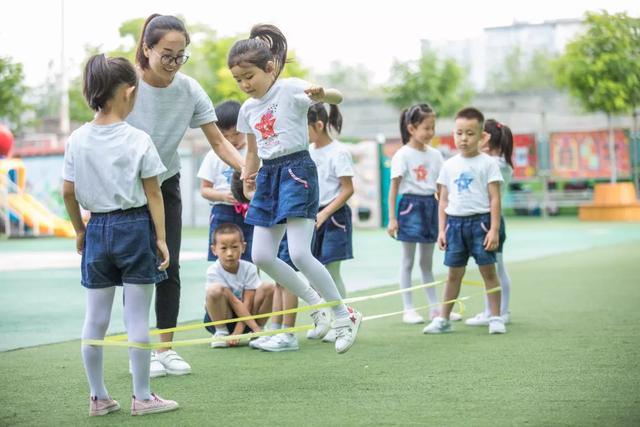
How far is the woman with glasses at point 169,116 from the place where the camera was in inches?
Result: 191

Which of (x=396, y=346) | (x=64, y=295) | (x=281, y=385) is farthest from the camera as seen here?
(x=64, y=295)

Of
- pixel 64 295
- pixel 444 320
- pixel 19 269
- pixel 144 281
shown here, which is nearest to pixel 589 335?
pixel 444 320

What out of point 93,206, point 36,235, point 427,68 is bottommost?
point 36,235

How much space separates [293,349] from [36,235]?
1854 centimetres

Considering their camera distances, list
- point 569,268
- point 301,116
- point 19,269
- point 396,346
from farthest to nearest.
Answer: point 19,269, point 569,268, point 396,346, point 301,116

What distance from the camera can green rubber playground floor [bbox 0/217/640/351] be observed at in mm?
7512

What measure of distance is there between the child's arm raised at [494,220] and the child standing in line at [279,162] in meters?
1.62

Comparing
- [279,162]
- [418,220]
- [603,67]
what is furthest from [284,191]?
[603,67]

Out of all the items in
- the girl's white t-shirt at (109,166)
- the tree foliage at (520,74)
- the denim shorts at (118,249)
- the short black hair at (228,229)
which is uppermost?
the tree foliage at (520,74)

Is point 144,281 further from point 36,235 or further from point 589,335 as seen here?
point 36,235

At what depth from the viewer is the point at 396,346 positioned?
6008mm

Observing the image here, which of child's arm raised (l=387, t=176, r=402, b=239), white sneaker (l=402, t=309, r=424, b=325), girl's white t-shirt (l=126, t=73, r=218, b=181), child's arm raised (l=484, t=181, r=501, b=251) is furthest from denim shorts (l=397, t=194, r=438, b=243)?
girl's white t-shirt (l=126, t=73, r=218, b=181)

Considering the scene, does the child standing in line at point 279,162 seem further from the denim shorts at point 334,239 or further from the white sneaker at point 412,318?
the white sneaker at point 412,318

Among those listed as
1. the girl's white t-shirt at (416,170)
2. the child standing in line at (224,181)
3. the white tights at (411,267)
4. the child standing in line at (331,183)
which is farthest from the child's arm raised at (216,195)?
the white tights at (411,267)
